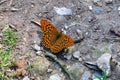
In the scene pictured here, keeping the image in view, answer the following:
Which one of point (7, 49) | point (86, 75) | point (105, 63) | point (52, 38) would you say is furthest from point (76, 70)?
point (7, 49)

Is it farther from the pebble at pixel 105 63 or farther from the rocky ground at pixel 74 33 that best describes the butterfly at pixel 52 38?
the pebble at pixel 105 63

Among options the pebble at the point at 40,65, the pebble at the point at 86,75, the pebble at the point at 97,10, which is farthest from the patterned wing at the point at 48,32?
the pebble at the point at 97,10

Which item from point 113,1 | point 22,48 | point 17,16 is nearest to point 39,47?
point 22,48

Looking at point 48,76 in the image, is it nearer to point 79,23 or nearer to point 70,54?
point 70,54

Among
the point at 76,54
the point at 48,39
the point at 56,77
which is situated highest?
the point at 48,39

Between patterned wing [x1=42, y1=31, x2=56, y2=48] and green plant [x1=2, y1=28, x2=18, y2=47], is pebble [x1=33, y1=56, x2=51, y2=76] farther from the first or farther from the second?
green plant [x1=2, y1=28, x2=18, y2=47]

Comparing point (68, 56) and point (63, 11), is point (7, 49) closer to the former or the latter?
point (68, 56)

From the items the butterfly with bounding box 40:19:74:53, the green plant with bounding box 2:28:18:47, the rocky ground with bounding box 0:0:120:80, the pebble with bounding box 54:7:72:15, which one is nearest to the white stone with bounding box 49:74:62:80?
the rocky ground with bounding box 0:0:120:80
